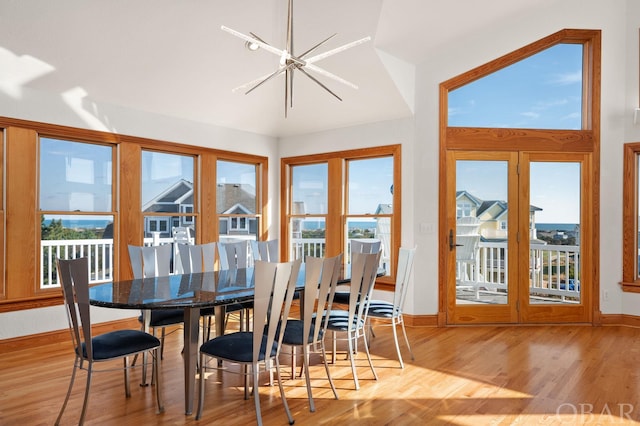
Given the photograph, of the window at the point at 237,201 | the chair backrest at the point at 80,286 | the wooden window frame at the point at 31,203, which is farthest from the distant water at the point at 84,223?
the chair backrest at the point at 80,286

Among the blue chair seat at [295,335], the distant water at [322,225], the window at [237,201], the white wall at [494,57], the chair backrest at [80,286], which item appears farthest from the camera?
the window at [237,201]

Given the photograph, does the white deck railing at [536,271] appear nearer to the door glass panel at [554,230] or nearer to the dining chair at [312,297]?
the door glass panel at [554,230]

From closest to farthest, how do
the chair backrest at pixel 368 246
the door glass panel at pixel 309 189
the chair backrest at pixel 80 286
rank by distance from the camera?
the chair backrest at pixel 80 286 < the chair backrest at pixel 368 246 < the door glass panel at pixel 309 189

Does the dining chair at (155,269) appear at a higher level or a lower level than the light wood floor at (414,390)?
higher

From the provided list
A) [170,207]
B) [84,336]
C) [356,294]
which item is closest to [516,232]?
[356,294]

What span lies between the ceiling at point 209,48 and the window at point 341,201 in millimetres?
637

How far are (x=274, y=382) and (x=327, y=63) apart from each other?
333 centimetres

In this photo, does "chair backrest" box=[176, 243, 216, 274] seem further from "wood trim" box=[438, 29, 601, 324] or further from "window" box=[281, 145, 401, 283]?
"wood trim" box=[438, 29, 601, 324]

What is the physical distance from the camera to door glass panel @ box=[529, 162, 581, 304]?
529 centimetres

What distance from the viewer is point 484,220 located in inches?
207

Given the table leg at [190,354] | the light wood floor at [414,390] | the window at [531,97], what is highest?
the window at [531,97]

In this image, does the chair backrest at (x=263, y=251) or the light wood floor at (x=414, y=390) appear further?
the chair backrest at (x=263, y=251)

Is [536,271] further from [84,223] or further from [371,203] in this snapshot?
[84,223]

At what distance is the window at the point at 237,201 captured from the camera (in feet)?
19.9
